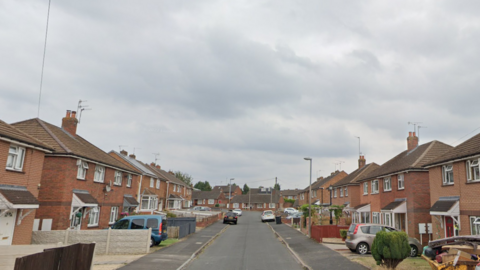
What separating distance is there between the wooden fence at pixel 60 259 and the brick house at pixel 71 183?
408 inches

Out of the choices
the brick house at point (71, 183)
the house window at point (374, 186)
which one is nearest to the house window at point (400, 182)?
the house window at point (374, 186)

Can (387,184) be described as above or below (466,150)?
below

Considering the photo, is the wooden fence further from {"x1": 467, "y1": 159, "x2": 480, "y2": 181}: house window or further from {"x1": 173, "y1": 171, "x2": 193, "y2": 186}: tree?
{"x1": 173, "y1": 171, "x2": 193, "y2": 186}: tree

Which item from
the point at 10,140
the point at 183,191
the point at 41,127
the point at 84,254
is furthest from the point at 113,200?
the point at 183,191

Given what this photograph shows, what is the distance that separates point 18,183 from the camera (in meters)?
15.1

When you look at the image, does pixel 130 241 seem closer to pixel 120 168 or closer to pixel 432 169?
pixel 120 168

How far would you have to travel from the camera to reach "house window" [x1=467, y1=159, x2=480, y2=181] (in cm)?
1600

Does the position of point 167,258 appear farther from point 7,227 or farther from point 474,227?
point 474,227

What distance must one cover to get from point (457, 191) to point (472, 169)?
1497mm

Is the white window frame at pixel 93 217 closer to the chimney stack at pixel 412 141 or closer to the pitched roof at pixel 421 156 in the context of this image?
the pitched roof at pixel 421 156

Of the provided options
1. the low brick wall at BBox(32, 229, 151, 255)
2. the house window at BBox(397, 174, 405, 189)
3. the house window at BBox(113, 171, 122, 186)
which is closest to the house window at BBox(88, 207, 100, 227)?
the house window at BBox(113, 171, 122, 186)

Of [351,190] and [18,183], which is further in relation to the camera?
[351,190]

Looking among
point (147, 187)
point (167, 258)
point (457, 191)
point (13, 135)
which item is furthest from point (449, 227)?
point (147, 187)

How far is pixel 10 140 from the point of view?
1434 centimetres
